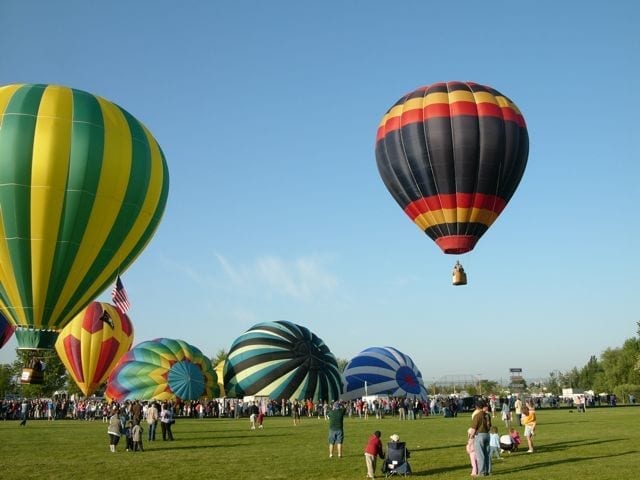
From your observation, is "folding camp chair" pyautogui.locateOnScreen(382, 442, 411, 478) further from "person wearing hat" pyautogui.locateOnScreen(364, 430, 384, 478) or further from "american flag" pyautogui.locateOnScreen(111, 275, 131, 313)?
"american flag" pyautogui.locateOnScreen(111, 275, 131, 313)

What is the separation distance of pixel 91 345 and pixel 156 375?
4.12 metres

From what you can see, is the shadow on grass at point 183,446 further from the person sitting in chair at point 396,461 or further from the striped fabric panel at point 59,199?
the person sitting in chair at point 396,461

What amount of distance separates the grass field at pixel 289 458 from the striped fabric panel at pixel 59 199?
188 inches

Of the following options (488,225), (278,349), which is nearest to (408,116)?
(488,225)

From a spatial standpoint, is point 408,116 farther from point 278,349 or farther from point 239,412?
point 239,412

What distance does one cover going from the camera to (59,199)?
19.8m

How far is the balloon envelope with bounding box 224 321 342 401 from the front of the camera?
128 ft

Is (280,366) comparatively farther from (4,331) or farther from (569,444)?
(569,444)

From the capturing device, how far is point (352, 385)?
46.0 m

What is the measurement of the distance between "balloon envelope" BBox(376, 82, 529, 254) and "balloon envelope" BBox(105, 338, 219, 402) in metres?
18.6

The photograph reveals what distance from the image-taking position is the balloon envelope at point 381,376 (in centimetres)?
4528

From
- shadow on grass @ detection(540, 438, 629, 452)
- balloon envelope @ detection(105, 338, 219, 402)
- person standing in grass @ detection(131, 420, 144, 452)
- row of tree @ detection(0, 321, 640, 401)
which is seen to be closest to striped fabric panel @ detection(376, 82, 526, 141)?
shadow on grass @ detection(540, 438, 629, 452)

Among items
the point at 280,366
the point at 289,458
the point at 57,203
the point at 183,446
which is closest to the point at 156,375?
the point at 280,366

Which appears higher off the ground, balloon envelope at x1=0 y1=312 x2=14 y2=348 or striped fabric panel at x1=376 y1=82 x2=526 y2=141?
striped fabric panel at x1=376 y1=82 x2=526 y2=141
